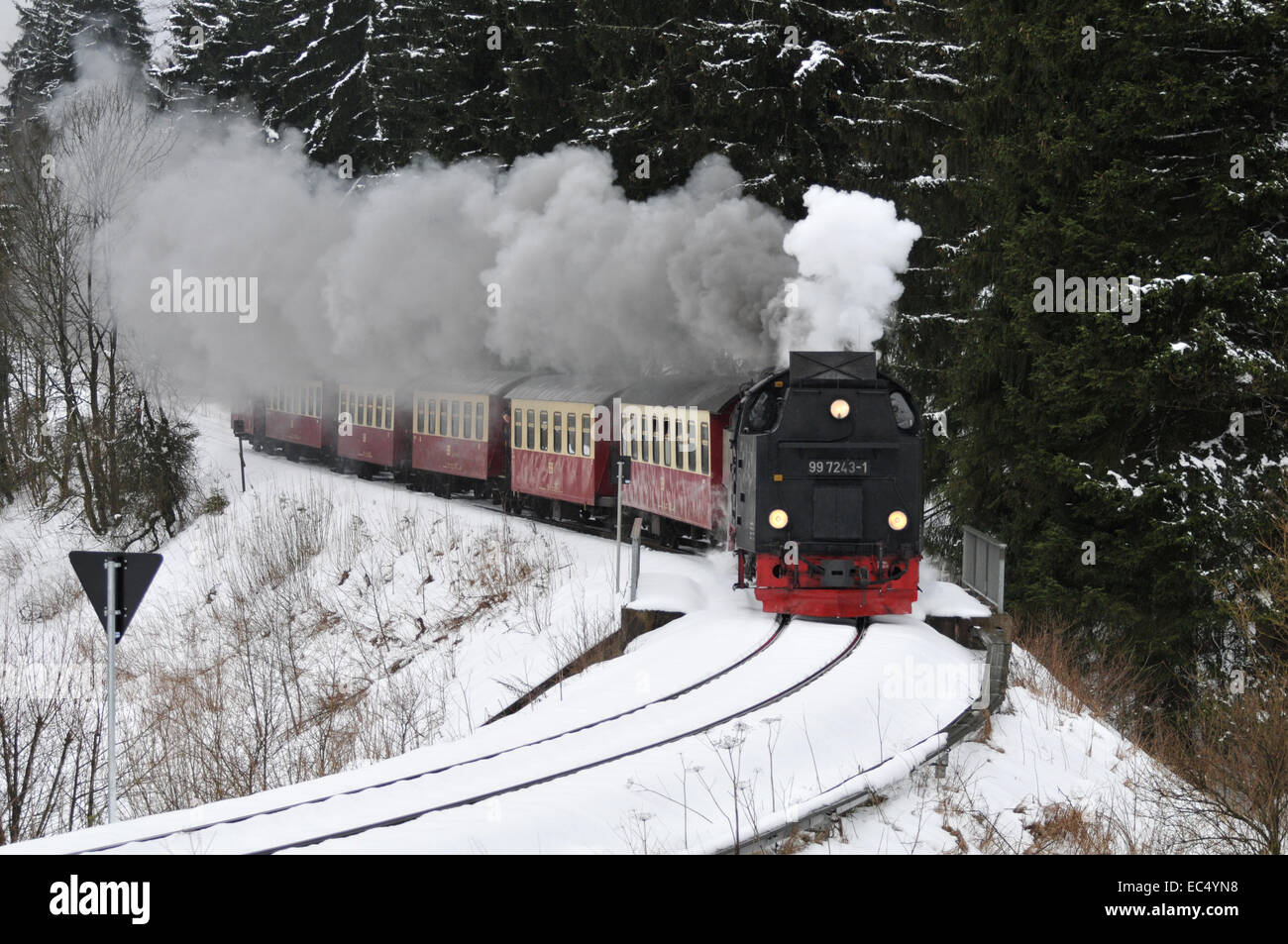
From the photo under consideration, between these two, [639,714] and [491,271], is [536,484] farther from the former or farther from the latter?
[639,714]

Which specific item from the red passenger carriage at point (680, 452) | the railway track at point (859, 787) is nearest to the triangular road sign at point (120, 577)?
the railway track at point (859, 787)

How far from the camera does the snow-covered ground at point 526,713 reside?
660 centimetres

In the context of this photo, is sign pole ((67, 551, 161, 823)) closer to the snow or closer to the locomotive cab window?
the snow

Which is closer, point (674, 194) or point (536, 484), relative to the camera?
point (536, 484)

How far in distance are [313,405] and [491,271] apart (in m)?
9.31

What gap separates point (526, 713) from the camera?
9.98 m

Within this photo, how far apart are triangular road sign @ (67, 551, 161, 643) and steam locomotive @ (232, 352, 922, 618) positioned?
5994mm

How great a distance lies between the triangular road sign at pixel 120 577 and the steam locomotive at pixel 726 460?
5.99 meters

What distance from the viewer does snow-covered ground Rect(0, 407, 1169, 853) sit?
6.60 meters

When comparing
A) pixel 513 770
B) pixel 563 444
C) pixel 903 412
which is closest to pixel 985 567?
pixel 903 412

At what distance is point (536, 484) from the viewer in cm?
2133

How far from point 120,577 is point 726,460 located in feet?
27.9

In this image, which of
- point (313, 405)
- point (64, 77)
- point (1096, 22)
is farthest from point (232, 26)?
point (1096, 22)

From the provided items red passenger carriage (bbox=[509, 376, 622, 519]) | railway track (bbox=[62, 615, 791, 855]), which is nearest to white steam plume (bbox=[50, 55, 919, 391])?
red passenger carriage (bbox=[509, 376, 622, 519])
